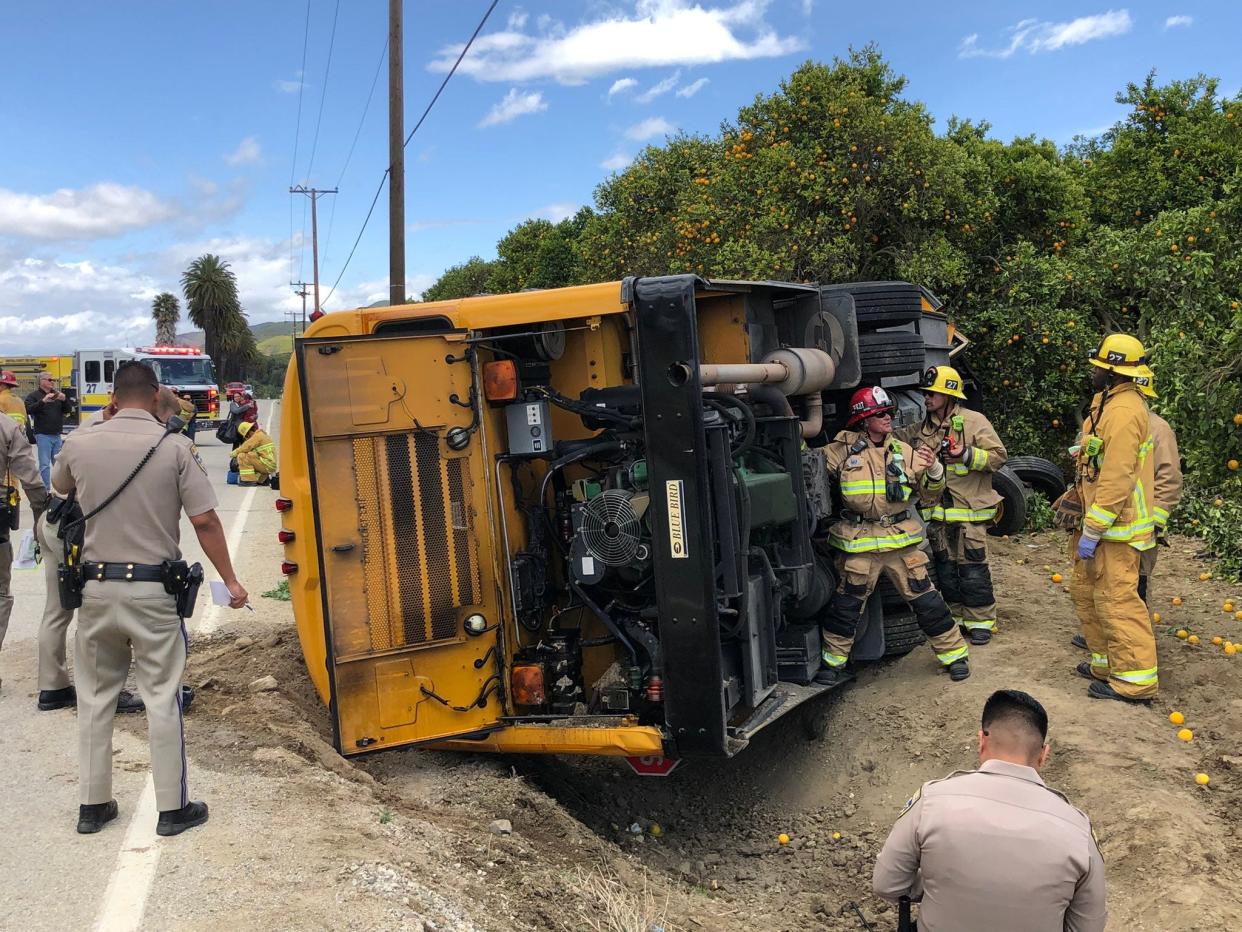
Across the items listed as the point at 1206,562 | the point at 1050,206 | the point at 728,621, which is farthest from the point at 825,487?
the point at 1050,206

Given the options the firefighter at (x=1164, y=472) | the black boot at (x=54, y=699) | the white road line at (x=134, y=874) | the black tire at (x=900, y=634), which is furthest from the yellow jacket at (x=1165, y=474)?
the black boot at (x=54, y=699)

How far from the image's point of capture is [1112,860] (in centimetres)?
438

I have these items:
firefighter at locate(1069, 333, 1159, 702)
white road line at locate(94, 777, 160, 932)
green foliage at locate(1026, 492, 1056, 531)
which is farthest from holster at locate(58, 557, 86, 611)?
green foliage at locate(1026, 492, 1056, 531)

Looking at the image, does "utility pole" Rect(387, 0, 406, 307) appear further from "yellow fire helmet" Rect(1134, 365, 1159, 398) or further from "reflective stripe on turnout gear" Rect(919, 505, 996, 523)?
"yellow fire helmet" Rect(1134, 365, 1159, 398)

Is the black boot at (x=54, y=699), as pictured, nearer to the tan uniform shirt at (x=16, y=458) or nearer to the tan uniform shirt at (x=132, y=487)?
the tan uniform shirt at (x=16, y=458)

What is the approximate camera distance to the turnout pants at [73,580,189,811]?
385 centimetres

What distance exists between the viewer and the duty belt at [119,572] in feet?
12.7

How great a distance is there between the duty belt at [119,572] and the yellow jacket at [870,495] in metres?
3.87

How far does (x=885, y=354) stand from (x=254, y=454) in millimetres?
9211

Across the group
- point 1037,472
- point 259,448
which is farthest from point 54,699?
point 1037,472

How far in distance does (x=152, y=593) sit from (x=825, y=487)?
12.5 feet

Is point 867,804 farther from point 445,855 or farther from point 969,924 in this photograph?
point 969,924

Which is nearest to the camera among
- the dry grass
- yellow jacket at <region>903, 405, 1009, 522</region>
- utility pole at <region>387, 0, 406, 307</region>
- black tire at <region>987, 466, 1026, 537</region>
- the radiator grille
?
the dry grass

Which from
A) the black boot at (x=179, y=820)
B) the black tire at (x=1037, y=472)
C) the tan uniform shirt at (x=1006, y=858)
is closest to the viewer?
the tan uniform shirt at (x=1006, y=858)
